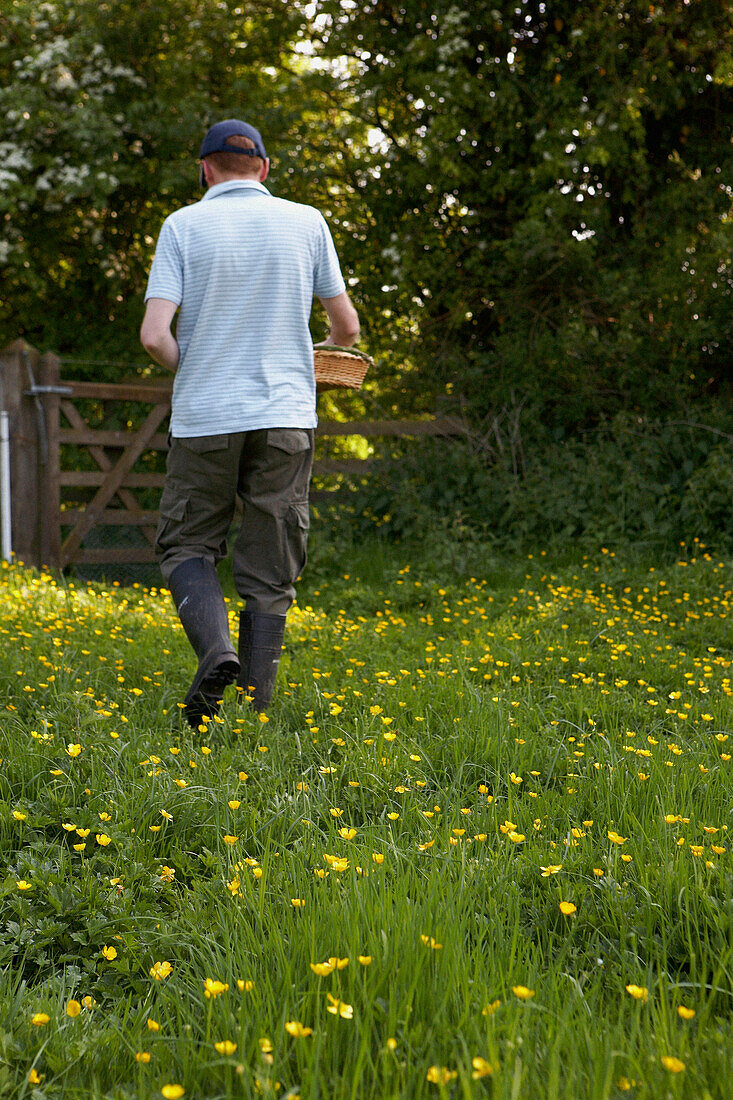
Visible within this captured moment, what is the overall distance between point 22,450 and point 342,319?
4.19 meters

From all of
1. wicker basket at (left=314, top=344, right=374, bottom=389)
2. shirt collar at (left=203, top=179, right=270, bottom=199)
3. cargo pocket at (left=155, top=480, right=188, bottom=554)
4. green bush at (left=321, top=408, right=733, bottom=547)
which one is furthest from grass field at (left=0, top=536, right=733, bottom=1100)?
green bush at (left=321, top=408, right=733, bottom=547)

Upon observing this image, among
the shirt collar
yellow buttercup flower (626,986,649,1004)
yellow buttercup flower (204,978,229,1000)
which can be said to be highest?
the shirt collar

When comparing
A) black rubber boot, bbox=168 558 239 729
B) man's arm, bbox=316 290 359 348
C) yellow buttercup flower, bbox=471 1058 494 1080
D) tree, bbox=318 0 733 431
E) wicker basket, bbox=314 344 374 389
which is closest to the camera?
yellow buttercup flower, bbox=471 1058 494 1080

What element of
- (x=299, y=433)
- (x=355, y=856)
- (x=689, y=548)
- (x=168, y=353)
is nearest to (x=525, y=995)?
(x=355, y=856)

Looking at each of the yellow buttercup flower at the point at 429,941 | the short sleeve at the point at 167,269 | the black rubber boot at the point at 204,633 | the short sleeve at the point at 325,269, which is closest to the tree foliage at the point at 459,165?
the short sleeve at the point at 325,269

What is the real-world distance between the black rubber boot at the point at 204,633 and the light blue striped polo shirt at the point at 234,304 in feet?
1.56

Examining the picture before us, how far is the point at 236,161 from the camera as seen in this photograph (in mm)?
3209

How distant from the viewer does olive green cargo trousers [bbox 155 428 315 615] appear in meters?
3.17

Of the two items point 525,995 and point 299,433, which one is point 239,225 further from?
point 525,995

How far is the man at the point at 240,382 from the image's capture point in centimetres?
313

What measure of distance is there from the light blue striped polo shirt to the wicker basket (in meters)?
0.39

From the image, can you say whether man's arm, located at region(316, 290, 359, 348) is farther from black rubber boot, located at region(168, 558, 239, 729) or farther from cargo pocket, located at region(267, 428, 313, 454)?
black rubber boot, located at region(168, 558, 239, 729)

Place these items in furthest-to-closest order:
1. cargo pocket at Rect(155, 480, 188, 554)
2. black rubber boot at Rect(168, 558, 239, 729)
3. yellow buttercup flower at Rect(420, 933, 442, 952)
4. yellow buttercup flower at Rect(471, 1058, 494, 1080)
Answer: cargo pocket at Rect(155, 480, 188, 554) → black rubber boot at Rect(168, 558, 239, 729) → yellow buttercup flower at Rect(420, 933, 442, 952) → yellow buttercup flower at Rect(471, 1058, 494, 1080)

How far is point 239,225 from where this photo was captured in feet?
10.3
